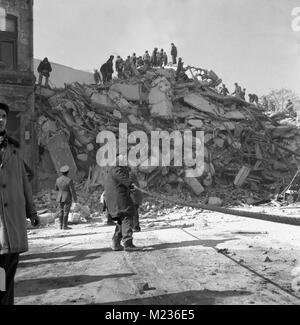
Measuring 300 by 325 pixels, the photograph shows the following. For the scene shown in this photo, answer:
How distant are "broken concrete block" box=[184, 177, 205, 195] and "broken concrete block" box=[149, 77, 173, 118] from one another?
4106 mm

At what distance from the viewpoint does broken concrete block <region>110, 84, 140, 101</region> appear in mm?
20078

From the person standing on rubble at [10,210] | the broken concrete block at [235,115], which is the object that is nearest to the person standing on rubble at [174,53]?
the broken concrete block at [235,115]

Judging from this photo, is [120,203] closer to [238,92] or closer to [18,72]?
[18,72]

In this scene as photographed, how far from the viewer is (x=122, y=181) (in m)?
6.72

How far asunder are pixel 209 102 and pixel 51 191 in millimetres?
9735

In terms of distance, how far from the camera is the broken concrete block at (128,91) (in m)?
20.1

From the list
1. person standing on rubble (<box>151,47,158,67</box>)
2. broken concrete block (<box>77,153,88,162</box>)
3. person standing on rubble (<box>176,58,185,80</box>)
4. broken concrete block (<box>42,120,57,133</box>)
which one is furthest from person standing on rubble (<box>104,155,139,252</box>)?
person standing on rubble (<box>151,47,158,67</box>)

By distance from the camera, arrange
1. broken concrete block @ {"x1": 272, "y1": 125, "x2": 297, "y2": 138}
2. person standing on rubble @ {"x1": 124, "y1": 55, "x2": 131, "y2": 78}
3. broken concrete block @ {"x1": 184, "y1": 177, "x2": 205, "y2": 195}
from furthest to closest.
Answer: person standing on rubble @ {"x1": 124, "y1": 55, "x2": 131, "y2": 78}, broken concrete block @ {"x1": 272, "y1": 125, "x2": 297, "y2": 138}, broken concrete block @ {"x1": 184, "y1": 177, "x2": 205, "y2": 195}

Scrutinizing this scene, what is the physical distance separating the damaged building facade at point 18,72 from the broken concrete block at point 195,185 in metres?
5.98

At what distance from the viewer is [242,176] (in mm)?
17750

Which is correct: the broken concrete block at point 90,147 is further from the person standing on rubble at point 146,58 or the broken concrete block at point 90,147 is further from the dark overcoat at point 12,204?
the dark overcoat at point 12,204

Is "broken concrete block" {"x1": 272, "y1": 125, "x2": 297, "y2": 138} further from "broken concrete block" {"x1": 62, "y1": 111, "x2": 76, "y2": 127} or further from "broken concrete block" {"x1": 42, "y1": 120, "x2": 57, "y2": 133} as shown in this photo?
"broken concrete block" {"x1": 42, "y1": 120, "x2": 57, "y2": 133}

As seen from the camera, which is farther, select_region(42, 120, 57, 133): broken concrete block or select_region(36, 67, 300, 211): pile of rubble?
select_region(42, 120, 57, 133): broken concrete block

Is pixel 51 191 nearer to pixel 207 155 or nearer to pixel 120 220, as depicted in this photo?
pixel 207 155
